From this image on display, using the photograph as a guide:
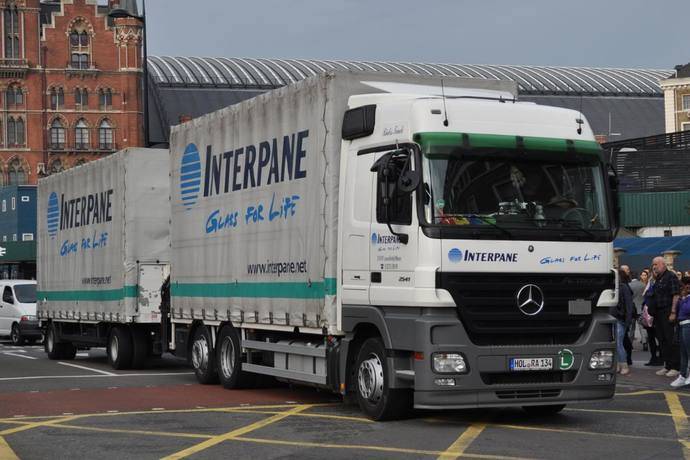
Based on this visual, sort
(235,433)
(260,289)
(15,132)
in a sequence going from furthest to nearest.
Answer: (15,132)
(260,289)
(235,433)

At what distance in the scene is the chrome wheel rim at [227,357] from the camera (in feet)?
56.0

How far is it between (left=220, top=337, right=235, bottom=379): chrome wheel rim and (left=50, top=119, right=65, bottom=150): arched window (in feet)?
300

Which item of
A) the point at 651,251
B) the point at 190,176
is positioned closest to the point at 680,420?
the point at 190,176

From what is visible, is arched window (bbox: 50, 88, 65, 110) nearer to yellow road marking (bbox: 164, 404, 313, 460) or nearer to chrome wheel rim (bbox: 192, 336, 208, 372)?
chrome wheel rim (bbox: 192, 336, 208, 372)

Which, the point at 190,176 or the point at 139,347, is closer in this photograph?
the point at 190,176

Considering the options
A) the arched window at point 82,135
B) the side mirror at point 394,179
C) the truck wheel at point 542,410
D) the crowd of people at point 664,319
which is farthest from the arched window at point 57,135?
the side mirror at point 394,179

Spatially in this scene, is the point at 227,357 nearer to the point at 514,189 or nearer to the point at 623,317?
the point at 514,189

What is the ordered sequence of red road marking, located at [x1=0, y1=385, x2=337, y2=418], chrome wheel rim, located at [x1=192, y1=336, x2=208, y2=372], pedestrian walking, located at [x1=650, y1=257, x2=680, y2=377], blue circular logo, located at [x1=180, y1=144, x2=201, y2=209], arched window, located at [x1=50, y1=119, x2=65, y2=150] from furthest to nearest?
1. arched window, located at [x1=50, y1=119, x2=65, y2=150]
2. pedestrian walking, located at [x1=650, y1=257, x2=680, y2=377]
3. blue circular logo, located at [x1=180, y1=144, x2=201, y2=209]
4. chrome wheel rim, located at [x1=192, y1=336, x2=208, y2=372]
5. red road marking, located at [x1=0, y1=385, x2=337, y2=418]

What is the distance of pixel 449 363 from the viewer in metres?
12.3

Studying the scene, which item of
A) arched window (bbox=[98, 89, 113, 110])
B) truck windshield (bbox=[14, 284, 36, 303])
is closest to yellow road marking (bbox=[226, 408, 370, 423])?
truck windshield (bbox=[14, 284, 36, 303])

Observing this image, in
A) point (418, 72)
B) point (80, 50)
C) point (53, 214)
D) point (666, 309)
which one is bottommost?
point (666, 309)

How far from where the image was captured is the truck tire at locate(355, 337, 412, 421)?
42.3 feet

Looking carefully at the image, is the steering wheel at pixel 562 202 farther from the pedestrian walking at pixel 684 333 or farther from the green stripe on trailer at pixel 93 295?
the green stripe on trailer at pixel 93 295

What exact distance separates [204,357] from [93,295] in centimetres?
564
